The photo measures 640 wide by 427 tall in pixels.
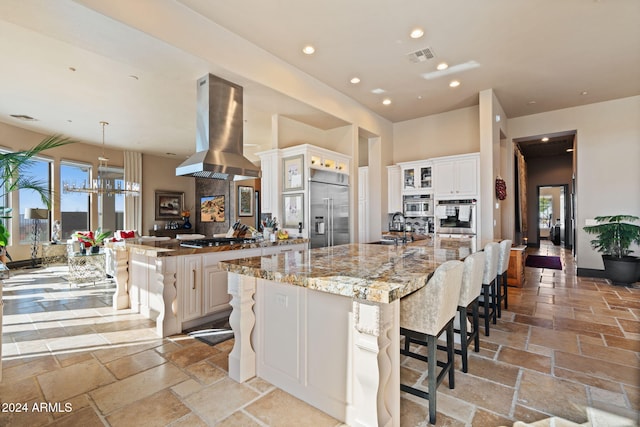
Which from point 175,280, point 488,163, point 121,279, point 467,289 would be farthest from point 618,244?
point 121,279

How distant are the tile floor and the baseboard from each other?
8.65ft

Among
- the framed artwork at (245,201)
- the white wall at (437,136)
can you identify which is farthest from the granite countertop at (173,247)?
the framed artwork at (245,201)

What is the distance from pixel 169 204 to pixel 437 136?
8.62 metres

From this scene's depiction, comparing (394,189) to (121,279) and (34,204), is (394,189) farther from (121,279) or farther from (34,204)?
(34,204)

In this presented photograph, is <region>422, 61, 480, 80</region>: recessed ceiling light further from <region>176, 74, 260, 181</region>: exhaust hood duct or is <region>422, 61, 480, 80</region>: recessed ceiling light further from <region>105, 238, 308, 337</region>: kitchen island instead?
<region>105, 238, 308, 337</region>: kitchen island

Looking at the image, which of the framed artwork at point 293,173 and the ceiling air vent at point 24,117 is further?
the ceiling air vent at point 24,117

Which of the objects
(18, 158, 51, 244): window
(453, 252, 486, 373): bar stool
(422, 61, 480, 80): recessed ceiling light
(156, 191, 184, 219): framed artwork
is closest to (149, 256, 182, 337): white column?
(453, 252, 486, 373): bar stool

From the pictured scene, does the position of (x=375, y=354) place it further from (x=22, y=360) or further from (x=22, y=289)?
(x=22, y=289)

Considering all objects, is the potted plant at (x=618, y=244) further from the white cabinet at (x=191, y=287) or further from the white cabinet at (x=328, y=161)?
the white cabinet at (x=191, y=287)

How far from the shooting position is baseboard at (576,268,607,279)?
18.7ft

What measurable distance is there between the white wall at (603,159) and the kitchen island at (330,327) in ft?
18.3

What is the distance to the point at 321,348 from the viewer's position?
5.81 feet

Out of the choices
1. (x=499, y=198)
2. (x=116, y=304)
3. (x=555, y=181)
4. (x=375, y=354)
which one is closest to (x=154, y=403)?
(x=375, y=354)

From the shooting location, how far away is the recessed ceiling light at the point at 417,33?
341cm
